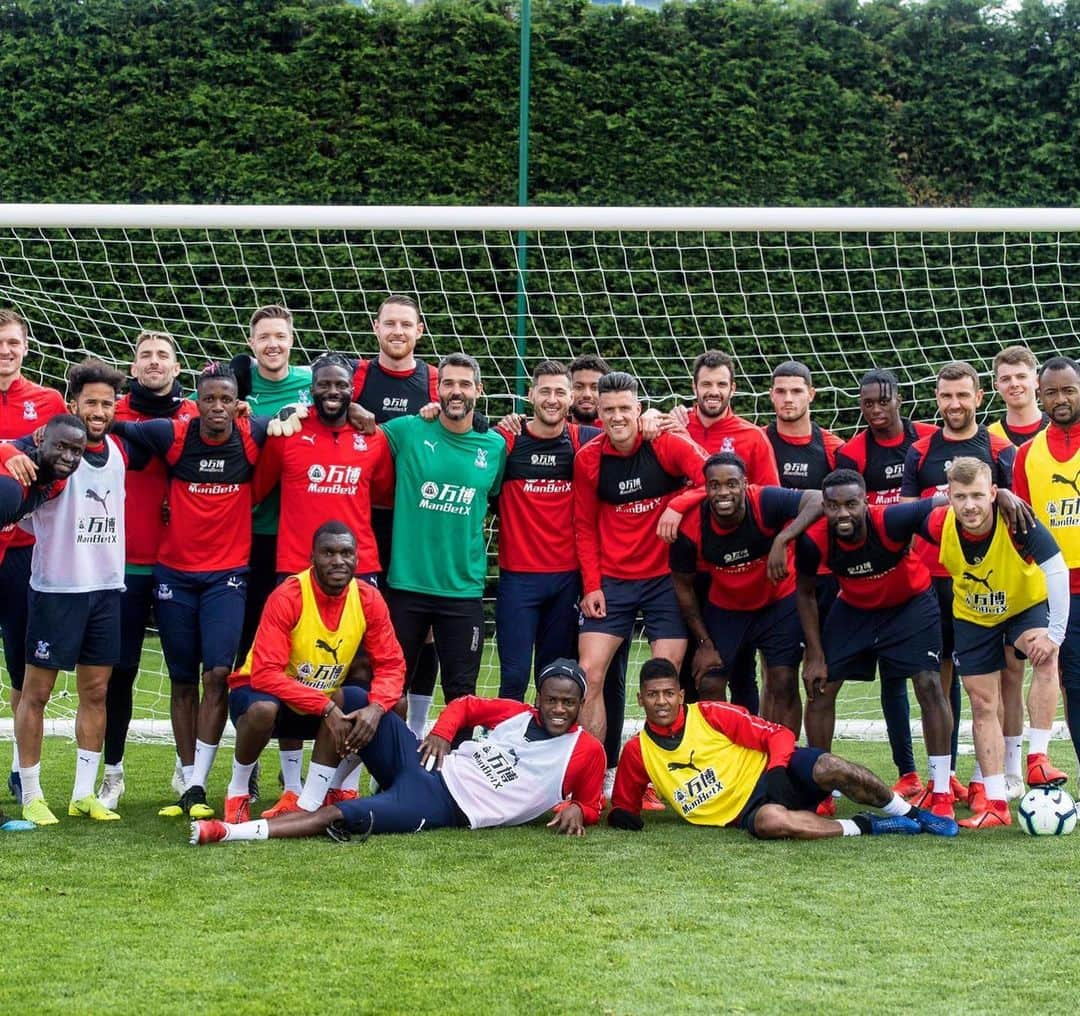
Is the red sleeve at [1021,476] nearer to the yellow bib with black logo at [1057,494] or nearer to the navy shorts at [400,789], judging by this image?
the yellow bib with black logo at [1057,494]

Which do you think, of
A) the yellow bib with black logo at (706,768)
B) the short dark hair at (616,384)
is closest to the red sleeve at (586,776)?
the yellow bib with black logo at (706,768)

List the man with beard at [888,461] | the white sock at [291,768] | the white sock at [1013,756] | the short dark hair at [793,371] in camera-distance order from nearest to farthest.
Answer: the white sock at [291,768] < the man with beard at [888,461] < the short dark hair at [793,371] < the white sock at [1013,756]

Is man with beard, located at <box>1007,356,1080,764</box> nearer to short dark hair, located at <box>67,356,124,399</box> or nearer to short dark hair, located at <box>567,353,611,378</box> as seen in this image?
short dark hair, located at <box>567,353,611,378</box>

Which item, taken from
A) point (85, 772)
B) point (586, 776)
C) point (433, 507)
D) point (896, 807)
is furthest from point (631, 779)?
point (85, 772)

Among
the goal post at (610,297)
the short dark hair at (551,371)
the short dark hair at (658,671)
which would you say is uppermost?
the goal post at (610,297)

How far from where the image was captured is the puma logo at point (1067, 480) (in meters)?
5.71

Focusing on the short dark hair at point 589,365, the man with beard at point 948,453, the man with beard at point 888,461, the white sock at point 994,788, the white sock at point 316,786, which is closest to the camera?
the white sock at point 316,786

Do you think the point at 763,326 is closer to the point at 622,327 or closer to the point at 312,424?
the point at 622,327

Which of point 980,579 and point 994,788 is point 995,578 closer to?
point 980,579

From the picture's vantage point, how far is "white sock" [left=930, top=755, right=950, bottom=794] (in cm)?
570

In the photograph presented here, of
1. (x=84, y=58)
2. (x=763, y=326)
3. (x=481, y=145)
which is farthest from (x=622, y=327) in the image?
(x=84, y=58)

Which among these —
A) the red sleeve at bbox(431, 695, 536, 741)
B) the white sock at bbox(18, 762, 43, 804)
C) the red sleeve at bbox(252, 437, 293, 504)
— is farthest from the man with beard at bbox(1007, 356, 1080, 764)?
the white sock at bbox(18, 762, 43, 804)

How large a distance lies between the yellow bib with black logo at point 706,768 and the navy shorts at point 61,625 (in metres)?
2.15

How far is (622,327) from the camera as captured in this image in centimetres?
1106
